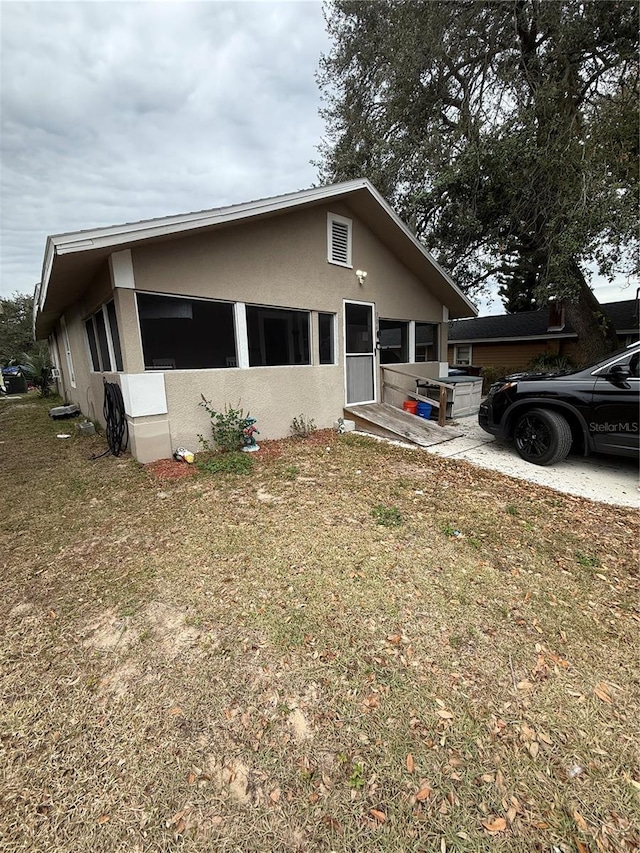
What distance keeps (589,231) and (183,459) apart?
8903mm

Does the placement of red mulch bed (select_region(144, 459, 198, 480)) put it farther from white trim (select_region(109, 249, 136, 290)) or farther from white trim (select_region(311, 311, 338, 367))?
white trim (select_region(311, 311, 338, 367))

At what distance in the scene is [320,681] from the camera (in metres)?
1.95

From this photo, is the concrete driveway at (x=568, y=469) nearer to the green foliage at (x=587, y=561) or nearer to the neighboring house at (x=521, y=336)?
the green foliage at (x=587, y=561)

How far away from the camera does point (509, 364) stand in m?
18.1

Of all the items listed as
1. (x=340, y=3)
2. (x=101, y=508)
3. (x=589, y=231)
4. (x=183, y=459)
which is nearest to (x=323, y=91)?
(x=340, y=3)

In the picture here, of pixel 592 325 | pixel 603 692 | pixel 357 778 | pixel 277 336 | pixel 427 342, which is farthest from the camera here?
pixel 592 325

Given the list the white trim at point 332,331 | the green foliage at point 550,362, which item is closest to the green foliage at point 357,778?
the white trim at point 332,331

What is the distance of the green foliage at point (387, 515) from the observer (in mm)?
3631

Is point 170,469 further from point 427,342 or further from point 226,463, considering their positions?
point 427,342

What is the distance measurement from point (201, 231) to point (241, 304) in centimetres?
118

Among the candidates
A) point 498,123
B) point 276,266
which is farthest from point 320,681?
point 498,123

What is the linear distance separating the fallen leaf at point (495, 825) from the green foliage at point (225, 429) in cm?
518

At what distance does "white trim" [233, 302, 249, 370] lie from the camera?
241 inches

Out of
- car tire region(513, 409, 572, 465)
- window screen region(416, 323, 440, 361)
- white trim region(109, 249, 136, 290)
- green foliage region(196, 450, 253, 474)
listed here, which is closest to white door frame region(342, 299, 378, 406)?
window screen region(416, 323, 440, 361)
